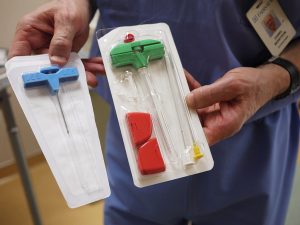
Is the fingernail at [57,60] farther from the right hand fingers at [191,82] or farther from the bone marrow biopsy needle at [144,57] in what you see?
the right hand fingers at [191,82]

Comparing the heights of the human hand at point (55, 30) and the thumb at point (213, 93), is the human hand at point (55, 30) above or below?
above

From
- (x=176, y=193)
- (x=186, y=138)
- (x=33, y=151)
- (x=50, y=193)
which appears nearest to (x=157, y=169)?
(x=186, y=138)

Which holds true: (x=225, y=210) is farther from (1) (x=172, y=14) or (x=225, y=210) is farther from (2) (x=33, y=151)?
(2) (x=33, y=151)

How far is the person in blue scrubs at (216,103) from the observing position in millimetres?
515

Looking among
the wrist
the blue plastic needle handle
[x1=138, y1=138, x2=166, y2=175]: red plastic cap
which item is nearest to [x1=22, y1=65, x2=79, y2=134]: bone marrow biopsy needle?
the blue plastic needle handle

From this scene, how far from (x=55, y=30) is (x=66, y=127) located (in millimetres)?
148

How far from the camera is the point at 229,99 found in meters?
0.51

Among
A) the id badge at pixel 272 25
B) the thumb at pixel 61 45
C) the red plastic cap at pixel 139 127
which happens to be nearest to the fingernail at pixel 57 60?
the thumb at pixel 61 45

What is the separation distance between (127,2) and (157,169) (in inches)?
10.7

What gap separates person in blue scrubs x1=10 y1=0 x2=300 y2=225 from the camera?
52cm

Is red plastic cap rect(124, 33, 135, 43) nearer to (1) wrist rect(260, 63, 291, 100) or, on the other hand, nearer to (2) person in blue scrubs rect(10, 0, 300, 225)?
(2) person in blue scrubs rect(10, 0, 300, 225)

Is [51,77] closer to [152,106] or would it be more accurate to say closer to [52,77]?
[52,77]

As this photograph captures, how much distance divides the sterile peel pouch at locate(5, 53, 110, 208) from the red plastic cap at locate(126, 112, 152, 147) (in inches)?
1.8

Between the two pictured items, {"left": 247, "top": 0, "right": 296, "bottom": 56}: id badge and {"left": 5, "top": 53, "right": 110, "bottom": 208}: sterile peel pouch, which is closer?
{"left": 5, "top": 53, "right": 110, "bottom": 208}: sterile peel pouch
